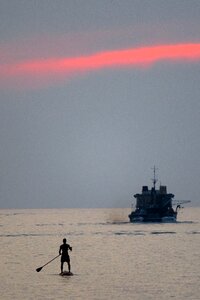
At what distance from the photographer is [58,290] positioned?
4997 cm

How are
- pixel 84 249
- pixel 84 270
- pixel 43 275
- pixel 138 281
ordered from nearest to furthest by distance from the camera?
1. pixel 138 281
2. pixel 43 275
3. pixel 84 270
4. pixel 84 249

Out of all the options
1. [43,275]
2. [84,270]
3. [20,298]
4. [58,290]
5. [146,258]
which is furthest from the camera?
[146,258]

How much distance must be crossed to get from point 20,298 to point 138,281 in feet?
35.7

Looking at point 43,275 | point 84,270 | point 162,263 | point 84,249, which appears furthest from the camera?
point 84,249

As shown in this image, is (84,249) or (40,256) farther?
(84,249)

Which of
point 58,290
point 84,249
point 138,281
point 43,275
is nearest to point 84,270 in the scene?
point 43,275

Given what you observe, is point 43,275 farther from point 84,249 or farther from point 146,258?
point 84,249

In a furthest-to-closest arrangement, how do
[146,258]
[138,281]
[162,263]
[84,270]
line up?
[146,258] → [162,263] → [84,270] → [138,281]

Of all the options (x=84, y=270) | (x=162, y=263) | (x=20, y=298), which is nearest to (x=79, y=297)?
(x=20, y=298)

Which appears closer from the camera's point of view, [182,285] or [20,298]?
A: [20,298]

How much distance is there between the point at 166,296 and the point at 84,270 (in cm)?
1737

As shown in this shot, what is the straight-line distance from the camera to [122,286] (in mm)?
53031

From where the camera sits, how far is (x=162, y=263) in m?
71.9

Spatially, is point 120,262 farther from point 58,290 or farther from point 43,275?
point 58,290
